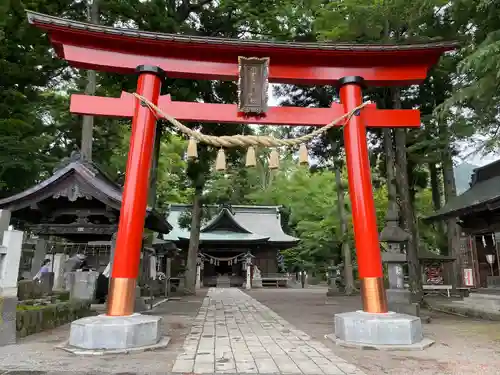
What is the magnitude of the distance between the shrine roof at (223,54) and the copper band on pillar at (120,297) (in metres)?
3.90

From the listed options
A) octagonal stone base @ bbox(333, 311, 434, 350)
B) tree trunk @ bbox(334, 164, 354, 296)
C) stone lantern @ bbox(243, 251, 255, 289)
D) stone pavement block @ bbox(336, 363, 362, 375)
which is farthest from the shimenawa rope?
stone lantern @ bbox(243, 251, 255, 289)

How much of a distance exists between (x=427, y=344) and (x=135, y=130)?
601cm

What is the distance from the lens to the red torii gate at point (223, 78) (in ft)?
22.1

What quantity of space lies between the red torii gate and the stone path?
1.34 metres

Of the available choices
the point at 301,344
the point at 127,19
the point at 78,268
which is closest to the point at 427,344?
the point at 301,344

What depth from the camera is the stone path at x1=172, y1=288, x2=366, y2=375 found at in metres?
4.83

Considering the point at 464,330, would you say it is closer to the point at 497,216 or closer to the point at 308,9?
the point at 497,216

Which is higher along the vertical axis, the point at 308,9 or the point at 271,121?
the point at 308,9

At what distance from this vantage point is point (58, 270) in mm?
13523

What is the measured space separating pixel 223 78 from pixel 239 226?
25.4m

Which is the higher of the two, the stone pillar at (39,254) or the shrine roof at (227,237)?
the shrine roof at (227,237)

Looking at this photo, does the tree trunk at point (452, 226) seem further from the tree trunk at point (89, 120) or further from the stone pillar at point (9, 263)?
the stone pillar at point (9, 263)

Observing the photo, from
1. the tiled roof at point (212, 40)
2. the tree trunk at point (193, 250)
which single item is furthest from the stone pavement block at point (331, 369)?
the tree trunk at point (193, 250)

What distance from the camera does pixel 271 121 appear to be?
752cm
